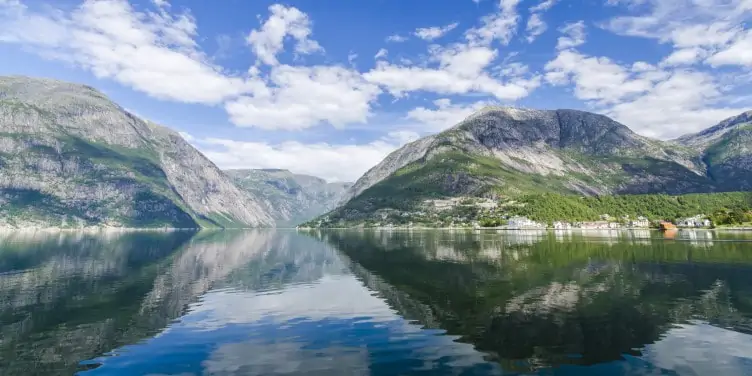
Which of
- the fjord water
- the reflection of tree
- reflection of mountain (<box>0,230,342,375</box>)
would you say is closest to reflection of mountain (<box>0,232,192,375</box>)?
reflection of mountain (<box>0,230,342,375</box>)

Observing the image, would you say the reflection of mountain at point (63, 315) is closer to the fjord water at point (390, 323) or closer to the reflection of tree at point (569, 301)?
the fjord water at point (390, 323)

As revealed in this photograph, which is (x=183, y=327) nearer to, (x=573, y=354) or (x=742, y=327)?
(x=573, y=354)

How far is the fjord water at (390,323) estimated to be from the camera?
2905 centimetres

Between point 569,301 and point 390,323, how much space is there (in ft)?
74.3

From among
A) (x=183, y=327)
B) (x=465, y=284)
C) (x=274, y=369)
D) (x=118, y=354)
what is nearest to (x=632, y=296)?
(x=465, y=284)

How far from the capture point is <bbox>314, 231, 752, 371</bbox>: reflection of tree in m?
32.8

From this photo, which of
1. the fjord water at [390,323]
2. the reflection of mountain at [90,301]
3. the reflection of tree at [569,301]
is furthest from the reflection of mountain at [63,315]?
the reflection of tree at [569,301]

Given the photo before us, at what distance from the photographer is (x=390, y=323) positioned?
137 ft

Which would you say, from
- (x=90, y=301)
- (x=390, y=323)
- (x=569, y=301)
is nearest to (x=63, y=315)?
(x=90, y=301)

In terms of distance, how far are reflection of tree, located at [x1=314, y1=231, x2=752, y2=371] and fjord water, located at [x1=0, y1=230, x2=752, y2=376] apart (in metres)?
0.23

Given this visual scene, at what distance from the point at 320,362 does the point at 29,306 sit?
1704 inches

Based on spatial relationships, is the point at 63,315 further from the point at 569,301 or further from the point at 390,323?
the point at 569,301

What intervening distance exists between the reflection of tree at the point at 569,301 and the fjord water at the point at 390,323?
0.23 metres

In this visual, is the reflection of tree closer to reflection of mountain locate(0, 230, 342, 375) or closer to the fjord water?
the fjord water
